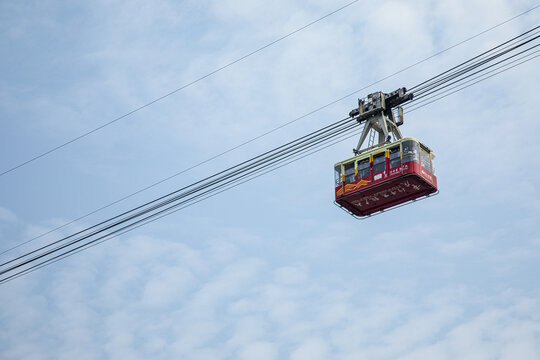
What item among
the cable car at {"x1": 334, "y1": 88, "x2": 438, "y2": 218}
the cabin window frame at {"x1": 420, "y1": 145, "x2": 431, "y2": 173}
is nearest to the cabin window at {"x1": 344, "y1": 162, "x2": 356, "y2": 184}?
the cable car at {"x1": 334, "y1": 88, "x2": 438, "y2": 218}

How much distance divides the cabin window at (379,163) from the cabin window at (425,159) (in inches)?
58.6

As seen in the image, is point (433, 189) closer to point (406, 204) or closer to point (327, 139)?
point (406, 204)

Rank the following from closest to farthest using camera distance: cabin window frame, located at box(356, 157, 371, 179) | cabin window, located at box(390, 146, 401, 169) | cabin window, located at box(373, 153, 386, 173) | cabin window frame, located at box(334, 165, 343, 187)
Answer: cabin window, located at box(390, 146, 401, 169) → cabin window, located at box(373, 153, 386, 173) → cabin window frame, located at box(356, 157, 371, 179) → cabin window frame, located at box(334, 165, 343, 187)

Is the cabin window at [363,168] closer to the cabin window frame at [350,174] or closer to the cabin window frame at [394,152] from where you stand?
the cabin window frame at [350,174]

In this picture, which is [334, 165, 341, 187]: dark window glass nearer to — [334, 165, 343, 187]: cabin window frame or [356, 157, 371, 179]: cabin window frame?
[334, 165, 343, 187]: cabin window frame

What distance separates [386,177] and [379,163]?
760 mm

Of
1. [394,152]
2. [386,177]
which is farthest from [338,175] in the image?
[394,152]

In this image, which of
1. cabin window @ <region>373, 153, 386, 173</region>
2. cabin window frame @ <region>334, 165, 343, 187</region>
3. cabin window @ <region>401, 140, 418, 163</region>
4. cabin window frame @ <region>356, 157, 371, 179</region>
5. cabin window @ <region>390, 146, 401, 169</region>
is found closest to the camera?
cabin window @ <region>401, 140, 418, 163</region>

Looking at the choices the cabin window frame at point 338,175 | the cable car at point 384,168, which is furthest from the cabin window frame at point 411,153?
the cabin window frame at point 338,175

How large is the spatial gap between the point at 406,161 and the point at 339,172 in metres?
3.11

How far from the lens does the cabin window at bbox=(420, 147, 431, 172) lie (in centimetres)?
3510

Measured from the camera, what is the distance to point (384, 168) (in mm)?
34969

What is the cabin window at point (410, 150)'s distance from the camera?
34594 millimetres

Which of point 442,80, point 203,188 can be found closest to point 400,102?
point 442,80
